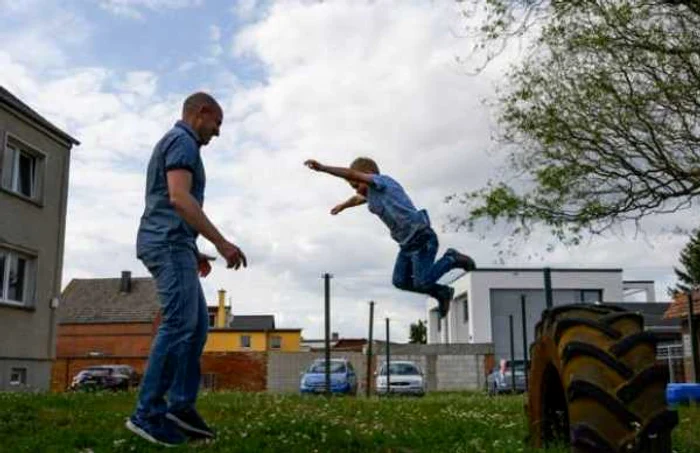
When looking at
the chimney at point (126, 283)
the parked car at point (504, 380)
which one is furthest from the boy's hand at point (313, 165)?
the chimney at point (126, 283)

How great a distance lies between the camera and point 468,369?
142 ft

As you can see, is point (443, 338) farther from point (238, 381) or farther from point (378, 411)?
point (378, 411)

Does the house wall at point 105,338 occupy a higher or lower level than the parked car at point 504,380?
higher

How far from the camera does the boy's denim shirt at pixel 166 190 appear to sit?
574 cm

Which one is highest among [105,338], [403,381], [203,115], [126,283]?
[126,283]

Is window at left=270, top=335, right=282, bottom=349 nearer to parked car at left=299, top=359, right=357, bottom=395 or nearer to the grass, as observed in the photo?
parked car at left=299, top=359, right=357, bottom=395

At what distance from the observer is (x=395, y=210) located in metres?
7.00

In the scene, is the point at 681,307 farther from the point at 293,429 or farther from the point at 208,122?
the point at 208,122

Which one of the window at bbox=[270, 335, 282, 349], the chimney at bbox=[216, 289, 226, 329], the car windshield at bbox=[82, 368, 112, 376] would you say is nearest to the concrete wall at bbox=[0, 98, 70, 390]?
the car windshield at bbox=[82, 368, 112, 376]

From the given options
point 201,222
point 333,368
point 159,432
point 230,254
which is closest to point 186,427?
point 159,432

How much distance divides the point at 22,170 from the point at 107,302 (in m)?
38.9

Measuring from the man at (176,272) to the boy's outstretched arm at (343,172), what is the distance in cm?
94

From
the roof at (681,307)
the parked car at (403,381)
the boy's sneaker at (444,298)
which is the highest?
the roof at (681,307)

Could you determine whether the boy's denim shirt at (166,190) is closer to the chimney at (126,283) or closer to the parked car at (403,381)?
the parked car at (403,381)
